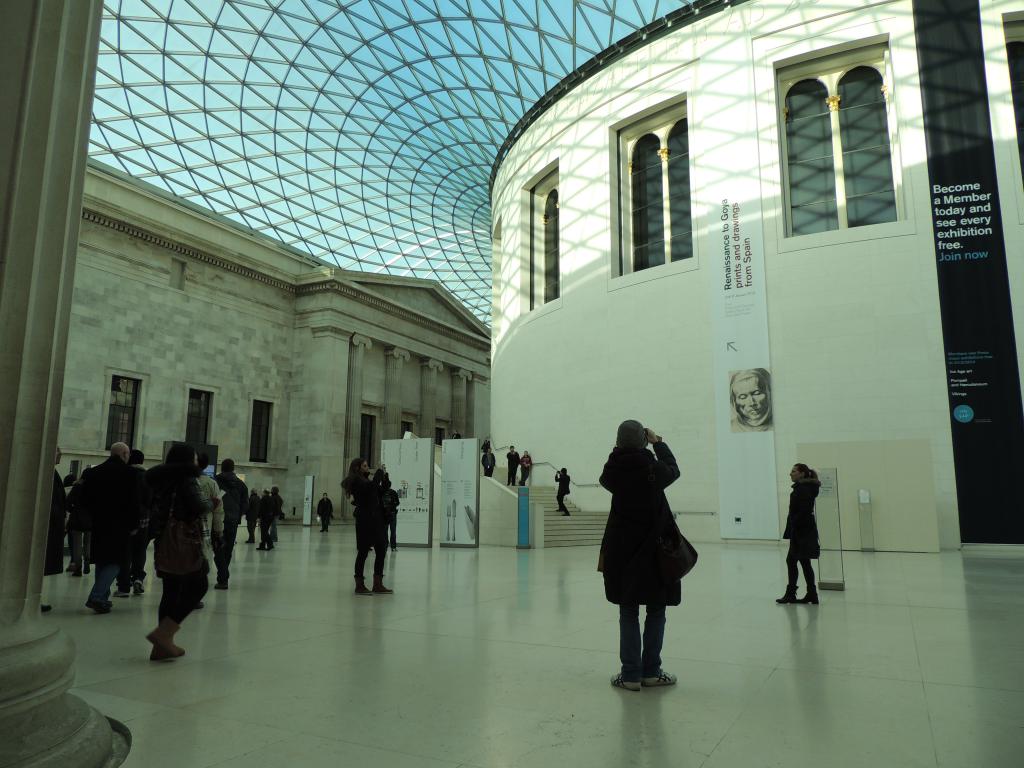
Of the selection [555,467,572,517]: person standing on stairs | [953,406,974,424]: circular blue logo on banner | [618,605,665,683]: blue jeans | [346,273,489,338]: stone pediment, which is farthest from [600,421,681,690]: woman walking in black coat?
[346,273,489,338]: stone pediment

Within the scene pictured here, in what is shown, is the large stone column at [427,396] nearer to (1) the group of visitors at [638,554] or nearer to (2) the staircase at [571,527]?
(2) the staircase at [571,527]

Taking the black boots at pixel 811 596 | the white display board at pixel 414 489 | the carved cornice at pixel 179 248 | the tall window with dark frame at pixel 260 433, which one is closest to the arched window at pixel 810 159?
the white display board at pixel 414 489

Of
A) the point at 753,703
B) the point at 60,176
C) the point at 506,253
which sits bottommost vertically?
the point at 753,703

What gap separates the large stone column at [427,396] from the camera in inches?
1906

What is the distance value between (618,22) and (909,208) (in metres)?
13.1

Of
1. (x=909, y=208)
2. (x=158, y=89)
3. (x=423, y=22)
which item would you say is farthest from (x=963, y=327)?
(x=158, y=89)

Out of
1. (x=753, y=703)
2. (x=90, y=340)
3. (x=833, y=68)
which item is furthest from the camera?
(x=90, y=340)

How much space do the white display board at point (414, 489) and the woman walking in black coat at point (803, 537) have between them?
11.5 m

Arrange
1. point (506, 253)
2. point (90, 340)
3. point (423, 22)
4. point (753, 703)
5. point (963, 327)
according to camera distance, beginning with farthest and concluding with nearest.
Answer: point (506, 253)
point (423, 22)
point (90, 340)
point (963, 327)
point (753, 703)

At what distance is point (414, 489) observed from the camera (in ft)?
62.6

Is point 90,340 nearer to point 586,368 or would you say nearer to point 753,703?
point 586,368

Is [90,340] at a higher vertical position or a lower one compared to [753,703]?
higher

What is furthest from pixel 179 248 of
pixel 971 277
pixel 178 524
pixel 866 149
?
pixel 971 277

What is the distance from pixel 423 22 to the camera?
31922 millimetres
